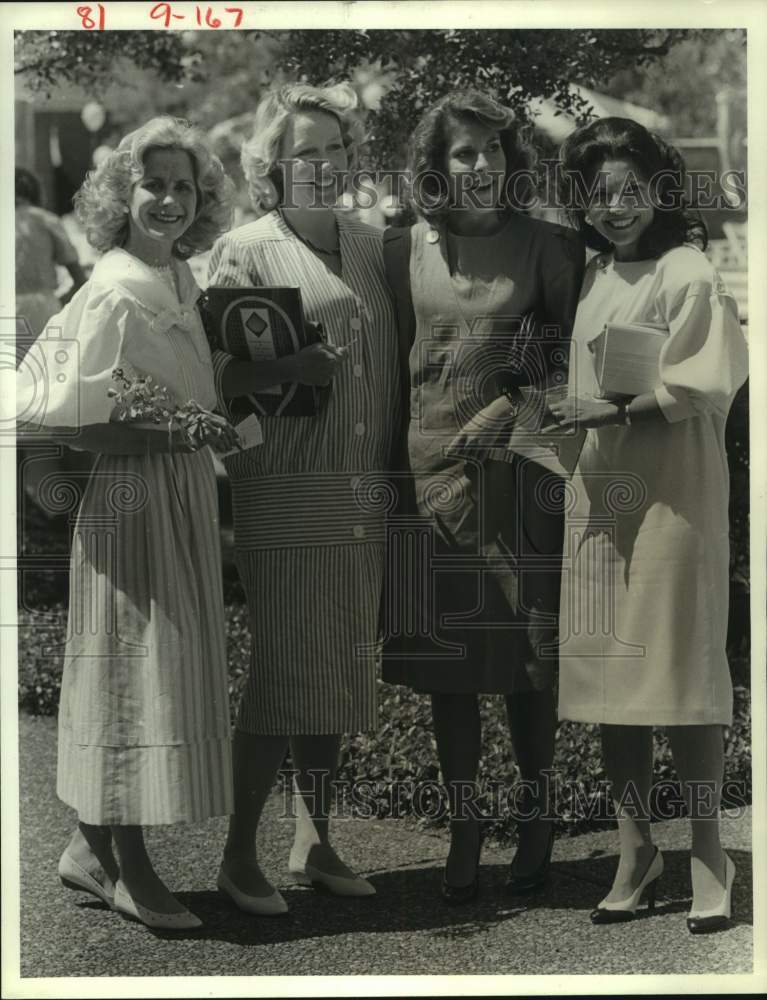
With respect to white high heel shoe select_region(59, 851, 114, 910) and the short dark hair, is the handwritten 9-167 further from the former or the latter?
white high heel shoe select_region(59, 851, 114, 910)

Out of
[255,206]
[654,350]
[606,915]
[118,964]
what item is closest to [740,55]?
[654,350]

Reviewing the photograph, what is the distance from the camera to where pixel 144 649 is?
16.8ft

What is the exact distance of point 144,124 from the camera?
520cm

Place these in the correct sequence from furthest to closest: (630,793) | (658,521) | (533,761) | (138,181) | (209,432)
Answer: (533,761), (630,793), (658,521), (138,181), (209,432)

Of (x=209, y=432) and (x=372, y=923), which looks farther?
(x=372, y=923)

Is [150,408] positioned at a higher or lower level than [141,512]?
higher

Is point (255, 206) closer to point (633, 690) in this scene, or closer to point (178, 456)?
point (178, 456)

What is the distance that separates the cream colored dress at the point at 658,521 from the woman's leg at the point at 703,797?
81 mm

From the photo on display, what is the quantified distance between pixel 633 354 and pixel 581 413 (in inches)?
9.4

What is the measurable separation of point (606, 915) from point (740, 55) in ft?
8.60

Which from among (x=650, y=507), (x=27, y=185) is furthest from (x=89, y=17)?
(x=650, y=507)

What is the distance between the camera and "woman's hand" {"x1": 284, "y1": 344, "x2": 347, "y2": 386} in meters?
5.18

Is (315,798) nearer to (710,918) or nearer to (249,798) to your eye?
(249,798)

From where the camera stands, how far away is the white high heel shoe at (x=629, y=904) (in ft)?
17.5
